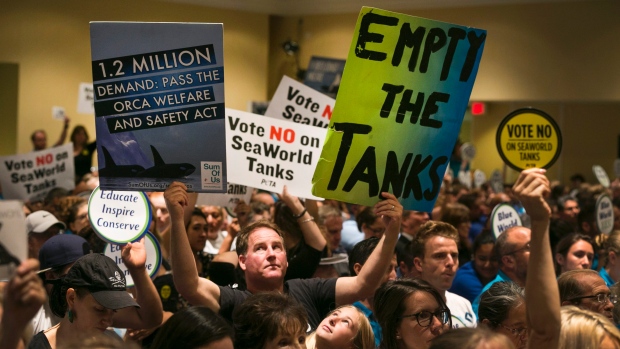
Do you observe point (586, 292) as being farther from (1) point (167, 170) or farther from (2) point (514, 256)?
(1) point (167, 170)

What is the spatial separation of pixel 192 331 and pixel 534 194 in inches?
50.7

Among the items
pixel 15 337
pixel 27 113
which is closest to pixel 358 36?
pixel 15 337

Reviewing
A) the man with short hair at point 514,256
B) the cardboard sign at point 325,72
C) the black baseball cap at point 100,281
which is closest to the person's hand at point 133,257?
the black baseball cap at point 100,281

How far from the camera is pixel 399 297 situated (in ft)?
14.1

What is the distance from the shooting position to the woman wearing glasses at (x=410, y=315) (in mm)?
4207

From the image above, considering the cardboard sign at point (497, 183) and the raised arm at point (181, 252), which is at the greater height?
the cardboard sign at point (497, 183)

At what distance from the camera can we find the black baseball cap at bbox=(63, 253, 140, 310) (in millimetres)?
4098

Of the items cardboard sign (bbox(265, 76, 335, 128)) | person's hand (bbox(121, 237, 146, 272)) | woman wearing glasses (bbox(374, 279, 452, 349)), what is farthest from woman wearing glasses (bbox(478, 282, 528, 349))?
cardboard sign (bbox(265, 76, 335, 128))

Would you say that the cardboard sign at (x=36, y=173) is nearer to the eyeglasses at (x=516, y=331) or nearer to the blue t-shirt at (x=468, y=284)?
the blue t-shirt at (x=468, y=284)

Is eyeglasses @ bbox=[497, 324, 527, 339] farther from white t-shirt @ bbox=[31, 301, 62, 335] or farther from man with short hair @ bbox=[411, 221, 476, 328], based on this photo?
white t-shirt @ bbox=[31, 301, 62, 335]

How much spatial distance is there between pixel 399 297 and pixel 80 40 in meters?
16.3

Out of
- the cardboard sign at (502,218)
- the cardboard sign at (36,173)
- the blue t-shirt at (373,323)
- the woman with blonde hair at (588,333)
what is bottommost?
the blue t-shirt at (373,323)

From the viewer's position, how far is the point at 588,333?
346 cm

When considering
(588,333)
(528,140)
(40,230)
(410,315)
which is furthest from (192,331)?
(40,230)
